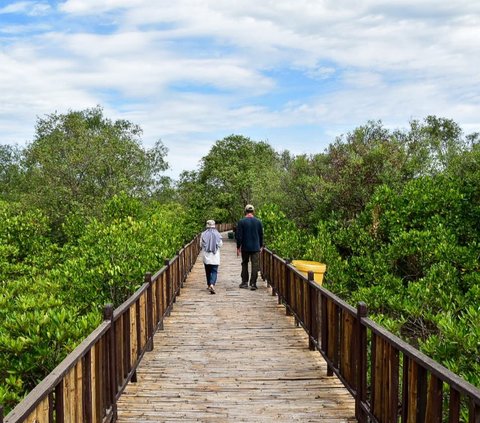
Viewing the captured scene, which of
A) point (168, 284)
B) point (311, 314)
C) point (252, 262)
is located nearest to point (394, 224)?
point (252, 262)

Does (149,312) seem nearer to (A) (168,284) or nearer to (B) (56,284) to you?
(A) (168,284)

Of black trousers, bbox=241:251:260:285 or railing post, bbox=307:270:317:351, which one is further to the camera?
black trousers, bbox=241:251:260:285

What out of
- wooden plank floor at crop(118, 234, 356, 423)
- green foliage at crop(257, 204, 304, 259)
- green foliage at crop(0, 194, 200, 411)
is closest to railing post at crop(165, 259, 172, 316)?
wooden plank floor at crop(118, 234, 356, 423)

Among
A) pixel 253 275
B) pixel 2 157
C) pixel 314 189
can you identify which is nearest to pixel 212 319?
pixel 253 275

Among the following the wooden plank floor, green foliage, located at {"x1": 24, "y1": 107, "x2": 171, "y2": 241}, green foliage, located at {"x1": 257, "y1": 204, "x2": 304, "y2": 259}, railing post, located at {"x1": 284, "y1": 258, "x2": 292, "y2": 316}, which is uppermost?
green foliage, located at {"x1": 24, "y1": 107, "x2": 171, "y2": 241}

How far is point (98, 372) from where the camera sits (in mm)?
3889

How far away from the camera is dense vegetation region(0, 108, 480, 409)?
618cm

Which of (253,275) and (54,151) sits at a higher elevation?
(54,151)

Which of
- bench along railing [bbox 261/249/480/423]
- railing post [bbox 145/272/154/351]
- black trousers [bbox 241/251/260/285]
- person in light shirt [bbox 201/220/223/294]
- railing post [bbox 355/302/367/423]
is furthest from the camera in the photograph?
black trousers [bbox 241/251/260/285]

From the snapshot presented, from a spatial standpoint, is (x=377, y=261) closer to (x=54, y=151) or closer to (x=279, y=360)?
(x=279, y=360)

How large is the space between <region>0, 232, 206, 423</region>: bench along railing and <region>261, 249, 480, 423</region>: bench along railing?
2.20 m

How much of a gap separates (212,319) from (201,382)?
10.7 feet

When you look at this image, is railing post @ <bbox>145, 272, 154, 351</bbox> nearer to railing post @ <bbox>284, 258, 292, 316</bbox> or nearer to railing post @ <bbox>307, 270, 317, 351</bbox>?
railing post @ <bbox>307, 270, 317, 351</bbox>

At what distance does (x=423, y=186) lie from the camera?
13664mm
